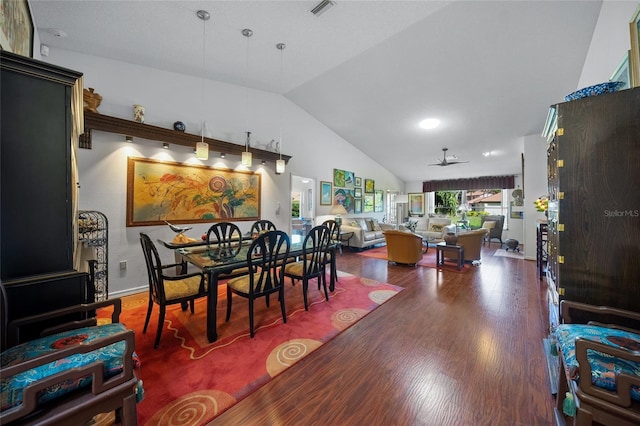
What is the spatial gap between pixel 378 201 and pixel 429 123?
142 inches

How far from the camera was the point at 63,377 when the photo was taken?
0.91m

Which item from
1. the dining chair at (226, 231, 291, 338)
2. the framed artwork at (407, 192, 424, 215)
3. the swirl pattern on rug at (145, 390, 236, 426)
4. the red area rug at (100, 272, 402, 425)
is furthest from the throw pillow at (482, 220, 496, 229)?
the swirl pattern on rug at (145, 390, 236, 426)

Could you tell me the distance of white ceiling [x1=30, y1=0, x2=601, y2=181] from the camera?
2.66 meters

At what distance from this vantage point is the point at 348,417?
1.41 metres

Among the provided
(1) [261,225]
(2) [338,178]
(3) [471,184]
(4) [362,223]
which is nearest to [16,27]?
(1) [261,225]

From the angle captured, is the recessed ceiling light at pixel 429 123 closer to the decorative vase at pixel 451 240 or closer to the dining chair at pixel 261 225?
the decorative vase at pixel 451 240

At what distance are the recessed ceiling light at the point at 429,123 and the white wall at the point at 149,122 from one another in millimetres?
3109

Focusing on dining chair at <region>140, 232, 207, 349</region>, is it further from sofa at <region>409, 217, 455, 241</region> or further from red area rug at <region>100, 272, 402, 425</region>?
sofa at <region>409, 217, 455, 241</region>

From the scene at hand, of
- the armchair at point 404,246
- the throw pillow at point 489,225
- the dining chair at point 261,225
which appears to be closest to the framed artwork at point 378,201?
the throw pillow at point 489,225

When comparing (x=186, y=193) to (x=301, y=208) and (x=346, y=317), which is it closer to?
(x=346, y=317)

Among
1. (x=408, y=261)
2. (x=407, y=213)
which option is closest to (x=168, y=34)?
(x=408, y=261)

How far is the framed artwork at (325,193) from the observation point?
21.2ft

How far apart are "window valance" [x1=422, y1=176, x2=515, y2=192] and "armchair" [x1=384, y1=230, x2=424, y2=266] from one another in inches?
217

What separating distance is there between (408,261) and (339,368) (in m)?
3.37
